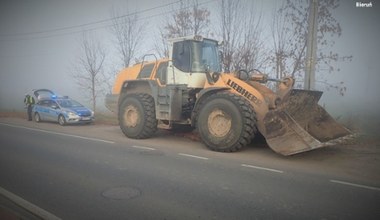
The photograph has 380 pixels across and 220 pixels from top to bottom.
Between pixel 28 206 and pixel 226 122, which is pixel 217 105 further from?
pixel 28 206

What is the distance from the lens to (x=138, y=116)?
11344 millimetres

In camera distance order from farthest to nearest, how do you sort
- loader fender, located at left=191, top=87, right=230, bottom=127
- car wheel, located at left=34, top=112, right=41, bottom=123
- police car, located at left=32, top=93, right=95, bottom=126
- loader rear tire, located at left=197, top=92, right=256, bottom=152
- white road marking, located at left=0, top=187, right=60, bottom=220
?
car wheel, located at left=34, top=112, right=41, bottom=123 < police car, located at left=32, top=93, right=95, bottom=126 < loader fender, located at left=191, top=87, right=230, bottom=127 < loader rear tire, located at left=197, top=92, right=256, bottom=152 < white road marking, located at left=0, top=187, right=60, bottom=220

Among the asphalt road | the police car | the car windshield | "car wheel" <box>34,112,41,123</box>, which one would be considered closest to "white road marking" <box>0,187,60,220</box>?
the asphalt road

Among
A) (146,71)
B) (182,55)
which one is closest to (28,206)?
(182,55)

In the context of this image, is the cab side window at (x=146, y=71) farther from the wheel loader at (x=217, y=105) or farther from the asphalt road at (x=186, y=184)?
the asphalt road at (x=186, y=184)

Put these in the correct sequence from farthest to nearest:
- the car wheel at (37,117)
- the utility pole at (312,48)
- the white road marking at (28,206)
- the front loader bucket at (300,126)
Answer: the car wheel at (37,117)
the utility pole at (312,48)
the front loader bucket at (300,126)
the white road marking at (28,206)

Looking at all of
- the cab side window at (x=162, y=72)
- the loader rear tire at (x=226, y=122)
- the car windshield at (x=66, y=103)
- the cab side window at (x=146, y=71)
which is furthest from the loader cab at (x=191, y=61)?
the car windshield at (x=66, y=103)

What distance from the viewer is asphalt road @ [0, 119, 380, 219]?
15.4 ft

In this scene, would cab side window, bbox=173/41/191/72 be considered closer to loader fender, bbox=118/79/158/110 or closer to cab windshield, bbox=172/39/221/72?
cab windshield, bbox=172/39/221/72

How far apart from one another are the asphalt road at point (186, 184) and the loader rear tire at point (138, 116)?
1.82 meters

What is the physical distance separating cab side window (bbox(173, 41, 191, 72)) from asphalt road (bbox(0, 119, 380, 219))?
276cm

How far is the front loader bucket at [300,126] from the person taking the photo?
24.7ft

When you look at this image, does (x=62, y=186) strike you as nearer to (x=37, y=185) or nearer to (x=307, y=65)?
(x=37, y=185)

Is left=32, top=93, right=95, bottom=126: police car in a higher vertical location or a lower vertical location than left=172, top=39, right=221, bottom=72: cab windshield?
lower
